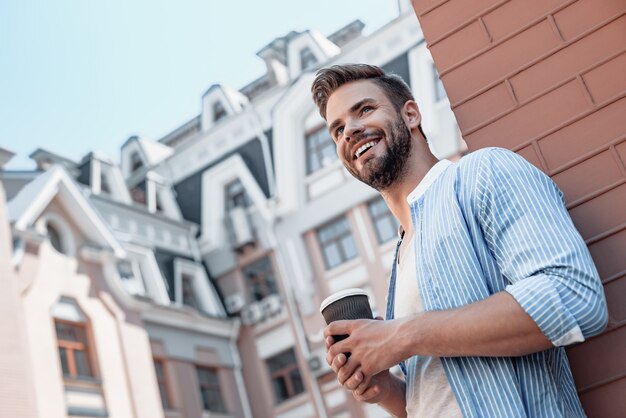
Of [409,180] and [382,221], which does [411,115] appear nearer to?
[409,180]

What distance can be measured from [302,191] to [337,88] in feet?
48.2

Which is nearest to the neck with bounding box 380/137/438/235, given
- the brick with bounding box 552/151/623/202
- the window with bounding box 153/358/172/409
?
the brick with bounding box 552/151/623/202

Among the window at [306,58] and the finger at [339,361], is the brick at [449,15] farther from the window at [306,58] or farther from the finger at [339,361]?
the window at [306,58]

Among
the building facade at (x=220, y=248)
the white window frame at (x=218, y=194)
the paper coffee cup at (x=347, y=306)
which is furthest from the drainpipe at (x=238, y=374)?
the paper coffee cup at (x=347, y=306)

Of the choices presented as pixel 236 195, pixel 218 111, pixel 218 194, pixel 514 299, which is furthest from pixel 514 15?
pixel 218 111

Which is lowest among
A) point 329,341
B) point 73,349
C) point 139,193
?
point 329,341

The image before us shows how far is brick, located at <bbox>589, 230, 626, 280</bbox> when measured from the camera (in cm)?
188

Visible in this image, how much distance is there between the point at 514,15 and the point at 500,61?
0.45ft

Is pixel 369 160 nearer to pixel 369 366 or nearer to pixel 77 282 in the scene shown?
pixel 369 366

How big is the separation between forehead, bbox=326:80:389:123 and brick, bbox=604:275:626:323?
0.71m

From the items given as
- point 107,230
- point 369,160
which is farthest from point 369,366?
point 107,230

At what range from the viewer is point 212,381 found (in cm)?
1570

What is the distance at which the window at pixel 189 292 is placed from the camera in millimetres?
16734

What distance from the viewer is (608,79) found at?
202 cm
